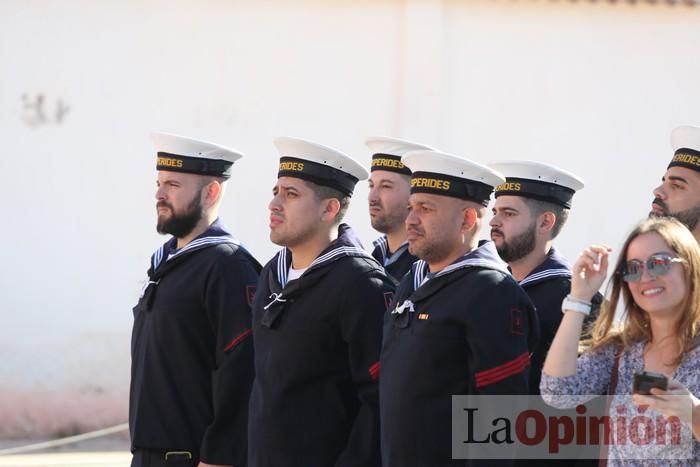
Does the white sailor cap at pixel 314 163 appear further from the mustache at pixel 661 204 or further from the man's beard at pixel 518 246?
the mustache at pixel 661 204

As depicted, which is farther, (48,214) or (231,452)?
(48,214)

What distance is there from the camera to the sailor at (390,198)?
611 cm

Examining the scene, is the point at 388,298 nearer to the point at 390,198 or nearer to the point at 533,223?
the point at 533,223

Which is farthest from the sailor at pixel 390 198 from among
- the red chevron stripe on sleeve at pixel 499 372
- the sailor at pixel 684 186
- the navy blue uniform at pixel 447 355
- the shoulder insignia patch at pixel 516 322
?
the red chevron stripe on sleeve at pixel 499 372

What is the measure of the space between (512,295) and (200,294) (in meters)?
1.50

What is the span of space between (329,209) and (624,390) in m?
1.65

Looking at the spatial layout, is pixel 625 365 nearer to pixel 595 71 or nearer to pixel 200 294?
pixel 200 294

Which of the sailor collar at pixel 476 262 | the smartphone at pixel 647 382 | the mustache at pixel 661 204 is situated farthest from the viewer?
the mustache at pixel 661 204

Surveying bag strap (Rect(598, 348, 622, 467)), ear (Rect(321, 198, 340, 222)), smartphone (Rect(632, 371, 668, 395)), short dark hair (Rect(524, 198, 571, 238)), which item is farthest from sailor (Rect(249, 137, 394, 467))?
smartphone (Rect(632, 371, 668, 395))

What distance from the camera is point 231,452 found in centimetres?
518

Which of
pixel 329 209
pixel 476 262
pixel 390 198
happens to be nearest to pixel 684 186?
pixel 476 262

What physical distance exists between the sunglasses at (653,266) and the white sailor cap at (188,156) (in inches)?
90.3

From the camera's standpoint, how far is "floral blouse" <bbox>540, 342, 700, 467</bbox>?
12.3 feet

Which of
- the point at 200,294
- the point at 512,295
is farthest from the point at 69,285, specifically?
the point at 512,295
